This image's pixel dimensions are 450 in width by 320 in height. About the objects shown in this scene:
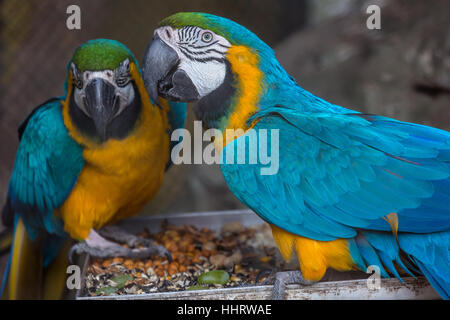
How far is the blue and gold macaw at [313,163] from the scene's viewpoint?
136 cm

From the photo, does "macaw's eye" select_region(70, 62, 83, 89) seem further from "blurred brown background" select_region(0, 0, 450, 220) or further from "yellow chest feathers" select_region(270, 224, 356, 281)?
"blurred brown background" select_region(0, 0, 450, 220)

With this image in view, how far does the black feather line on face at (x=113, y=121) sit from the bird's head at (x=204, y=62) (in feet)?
0.99

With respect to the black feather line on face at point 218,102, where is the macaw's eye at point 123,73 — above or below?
above

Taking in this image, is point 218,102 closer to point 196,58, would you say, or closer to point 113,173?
point 196,58

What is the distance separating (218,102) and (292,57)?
1.81 meters

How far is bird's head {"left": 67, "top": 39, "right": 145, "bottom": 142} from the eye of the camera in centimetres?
168

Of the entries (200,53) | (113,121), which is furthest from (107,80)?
(200,53)

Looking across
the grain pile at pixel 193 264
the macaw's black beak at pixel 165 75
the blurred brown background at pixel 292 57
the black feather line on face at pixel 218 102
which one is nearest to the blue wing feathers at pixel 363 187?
the black feather line on face at pixel 218 102

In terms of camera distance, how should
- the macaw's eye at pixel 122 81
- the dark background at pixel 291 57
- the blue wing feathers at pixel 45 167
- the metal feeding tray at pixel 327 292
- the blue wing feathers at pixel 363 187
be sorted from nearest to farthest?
the blue wing feathers at pixel 363 187 < the metal feeding tray at pixel 327 292 < the macaw's eye at pixel 122 81 < the blue wing feathers at pixel 45 167 < the dark background at pixel 291 57

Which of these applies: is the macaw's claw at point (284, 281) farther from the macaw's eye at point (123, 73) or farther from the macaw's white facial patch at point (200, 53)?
the macaw's eye at point (123, 73)

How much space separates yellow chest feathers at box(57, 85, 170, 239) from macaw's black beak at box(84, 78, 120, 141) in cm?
13

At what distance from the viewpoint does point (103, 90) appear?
168 cm

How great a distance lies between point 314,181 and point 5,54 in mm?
2942

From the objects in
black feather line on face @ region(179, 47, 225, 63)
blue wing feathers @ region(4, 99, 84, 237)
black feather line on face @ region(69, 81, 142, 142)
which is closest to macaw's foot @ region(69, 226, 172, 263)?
blue wing feathers @ region(4, 99, 84, 237)
